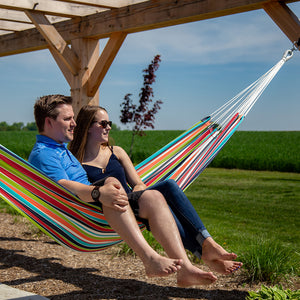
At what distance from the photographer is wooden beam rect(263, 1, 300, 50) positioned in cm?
280

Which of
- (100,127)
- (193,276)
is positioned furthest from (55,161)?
(193,276)

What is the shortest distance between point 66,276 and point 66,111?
1.14 metres

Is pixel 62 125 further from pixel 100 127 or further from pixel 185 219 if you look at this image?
pixel 185 219

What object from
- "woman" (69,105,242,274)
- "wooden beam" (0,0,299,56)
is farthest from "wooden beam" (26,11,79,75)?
"woman" (69,105,242,274)

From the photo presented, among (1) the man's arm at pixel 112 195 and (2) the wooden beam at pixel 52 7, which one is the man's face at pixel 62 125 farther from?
(2) the wooden beam at pixel 52 7

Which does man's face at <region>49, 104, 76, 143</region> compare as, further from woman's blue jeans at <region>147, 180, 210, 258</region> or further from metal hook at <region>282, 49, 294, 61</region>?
metal hook at <region>282, 49, 294, 61</region>

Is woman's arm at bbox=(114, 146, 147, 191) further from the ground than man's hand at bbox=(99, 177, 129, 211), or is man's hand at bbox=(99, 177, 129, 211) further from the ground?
woman's arm at bbox=(114, 146, 147, 191)

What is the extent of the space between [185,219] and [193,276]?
0.28 m

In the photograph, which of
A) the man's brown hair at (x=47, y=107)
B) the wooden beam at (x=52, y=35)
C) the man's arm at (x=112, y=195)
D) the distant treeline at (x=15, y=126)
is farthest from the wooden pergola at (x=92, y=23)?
the distant treeline at (x=15, y=126)

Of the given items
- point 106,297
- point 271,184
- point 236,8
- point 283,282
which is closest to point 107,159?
point 106,297

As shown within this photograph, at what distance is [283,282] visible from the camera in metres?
2.56

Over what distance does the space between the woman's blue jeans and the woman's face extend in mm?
488

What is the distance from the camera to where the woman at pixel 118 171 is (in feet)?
6.48

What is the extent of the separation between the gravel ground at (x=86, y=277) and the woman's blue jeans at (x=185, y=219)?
552 mm
